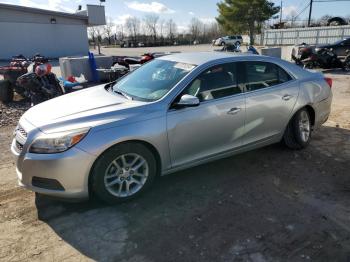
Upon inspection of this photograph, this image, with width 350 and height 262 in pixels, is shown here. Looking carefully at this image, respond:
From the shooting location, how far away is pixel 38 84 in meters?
8.09

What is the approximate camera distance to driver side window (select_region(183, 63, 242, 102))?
13.0 feet

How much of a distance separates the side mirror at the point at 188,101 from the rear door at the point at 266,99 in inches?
36.7

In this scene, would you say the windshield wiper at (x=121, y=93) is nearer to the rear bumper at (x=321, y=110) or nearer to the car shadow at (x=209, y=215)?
the car shadow at (x=209, y=215)

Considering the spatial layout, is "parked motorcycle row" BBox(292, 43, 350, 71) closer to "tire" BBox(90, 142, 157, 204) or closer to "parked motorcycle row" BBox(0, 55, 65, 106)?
"parked motorcycle row" BBox(0, 55, 65, 106)

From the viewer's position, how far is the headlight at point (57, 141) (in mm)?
3199

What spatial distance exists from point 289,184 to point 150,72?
2307mm

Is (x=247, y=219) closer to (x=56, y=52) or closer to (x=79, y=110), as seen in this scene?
(x=79, y=110)

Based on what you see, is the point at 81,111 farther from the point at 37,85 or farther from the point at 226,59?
the point at 37,85

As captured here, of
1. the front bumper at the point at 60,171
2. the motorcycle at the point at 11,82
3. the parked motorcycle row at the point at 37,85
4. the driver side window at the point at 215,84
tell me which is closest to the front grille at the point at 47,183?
the front bumper at the point at 60,171

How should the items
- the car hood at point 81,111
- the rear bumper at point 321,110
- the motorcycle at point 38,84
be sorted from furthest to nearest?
the motorcycle at point 38,84 → the rear bumper at point 321,110 → the car hood at point 81,111

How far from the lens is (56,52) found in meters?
28.2

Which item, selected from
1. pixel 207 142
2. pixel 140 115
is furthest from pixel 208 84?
pixel 140 115

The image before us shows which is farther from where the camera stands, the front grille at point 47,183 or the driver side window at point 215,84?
A: the driver side window at point 215,84

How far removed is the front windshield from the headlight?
0.95 metres
